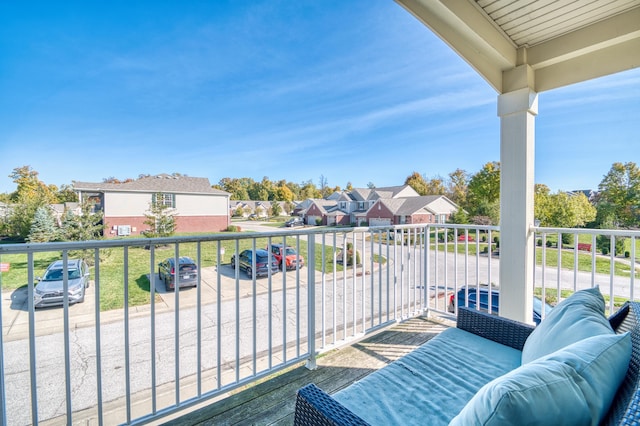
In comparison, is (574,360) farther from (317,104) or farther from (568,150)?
(317,104)

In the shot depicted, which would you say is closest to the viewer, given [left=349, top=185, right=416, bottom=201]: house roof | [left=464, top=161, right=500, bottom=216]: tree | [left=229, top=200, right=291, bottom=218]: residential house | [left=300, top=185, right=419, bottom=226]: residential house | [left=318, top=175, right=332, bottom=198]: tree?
[left=300, top=185, right=419, bottom=226]: residential house

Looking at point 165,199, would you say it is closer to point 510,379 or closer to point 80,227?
point 80,227

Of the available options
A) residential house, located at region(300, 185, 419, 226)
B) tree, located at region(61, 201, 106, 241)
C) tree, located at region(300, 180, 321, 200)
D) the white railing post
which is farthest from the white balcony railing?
tree, located at region(300, 180, 321, 200)

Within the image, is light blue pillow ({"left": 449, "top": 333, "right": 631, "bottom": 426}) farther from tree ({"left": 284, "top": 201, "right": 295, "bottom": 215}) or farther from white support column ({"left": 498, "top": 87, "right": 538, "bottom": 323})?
tree ({"left": 284, "top": 201, "right": 295, "bottom": 215})

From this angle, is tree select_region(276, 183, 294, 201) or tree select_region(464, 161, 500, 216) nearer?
tree select_region(276, 183, 294, 201)

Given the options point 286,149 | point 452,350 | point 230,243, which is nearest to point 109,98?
point 286,149

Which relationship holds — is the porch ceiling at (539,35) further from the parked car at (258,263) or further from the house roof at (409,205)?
the house roof at (409,205)

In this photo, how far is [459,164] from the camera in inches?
719

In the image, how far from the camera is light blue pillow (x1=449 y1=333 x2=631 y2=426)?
1.80 ft

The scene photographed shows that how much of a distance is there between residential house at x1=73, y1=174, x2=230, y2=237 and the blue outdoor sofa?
7.74 meters

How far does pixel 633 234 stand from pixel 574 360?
2.05m

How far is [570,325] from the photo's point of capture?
980mm

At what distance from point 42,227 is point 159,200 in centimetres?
650

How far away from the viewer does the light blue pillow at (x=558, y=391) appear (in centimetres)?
55
